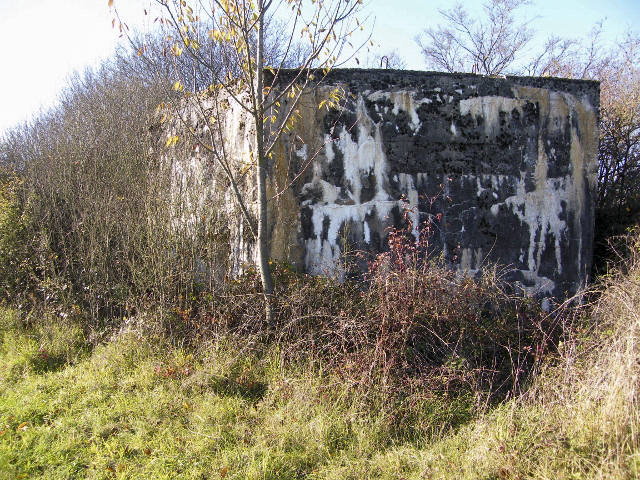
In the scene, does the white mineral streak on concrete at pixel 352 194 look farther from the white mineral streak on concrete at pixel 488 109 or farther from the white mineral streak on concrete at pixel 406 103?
the white mineral streak on concrete at pixel 488 109

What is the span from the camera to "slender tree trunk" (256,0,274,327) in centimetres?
399

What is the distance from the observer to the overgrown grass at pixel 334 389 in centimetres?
298

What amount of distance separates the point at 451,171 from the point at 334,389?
107 inches

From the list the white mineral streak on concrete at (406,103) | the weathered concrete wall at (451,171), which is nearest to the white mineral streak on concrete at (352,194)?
the weathered concrete wall at (451,171)

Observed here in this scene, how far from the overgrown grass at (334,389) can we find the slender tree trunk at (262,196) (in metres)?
0.17

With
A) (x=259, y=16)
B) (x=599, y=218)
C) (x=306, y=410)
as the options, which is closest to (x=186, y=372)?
(x=306, y=410)

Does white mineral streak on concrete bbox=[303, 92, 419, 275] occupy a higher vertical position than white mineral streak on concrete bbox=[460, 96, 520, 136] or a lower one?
lower

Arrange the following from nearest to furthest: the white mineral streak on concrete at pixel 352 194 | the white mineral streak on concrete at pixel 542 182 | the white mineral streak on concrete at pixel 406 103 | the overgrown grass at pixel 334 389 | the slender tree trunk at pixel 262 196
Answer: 1. the overgrown grass at pixel 334 389
2. the slender tree trunk at pixel 262 196
3. the white mineral streak on concrete at pixel 352 194
4. the white mineral streak on concrete at pixel 406 103
5. the white mineral streak on concrete at pixel 542 182

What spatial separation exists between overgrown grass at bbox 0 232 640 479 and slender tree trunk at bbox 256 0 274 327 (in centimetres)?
17

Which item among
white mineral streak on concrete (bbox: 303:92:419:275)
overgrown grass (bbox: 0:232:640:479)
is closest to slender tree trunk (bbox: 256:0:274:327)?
overgrown grass (bbox: 0:232:640:479)

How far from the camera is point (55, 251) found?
20.0 ft

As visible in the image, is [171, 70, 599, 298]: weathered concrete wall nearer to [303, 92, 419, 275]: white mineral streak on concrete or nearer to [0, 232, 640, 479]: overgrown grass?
[303, 92, 419, 275]: white mineral streak on concrete

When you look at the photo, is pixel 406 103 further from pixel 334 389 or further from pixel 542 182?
pixel 334 389

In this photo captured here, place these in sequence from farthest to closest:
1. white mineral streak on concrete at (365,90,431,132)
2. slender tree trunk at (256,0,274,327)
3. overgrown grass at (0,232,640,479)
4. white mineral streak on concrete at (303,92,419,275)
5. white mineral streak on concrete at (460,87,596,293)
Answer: white mineral streak on concrete at (460,87,596,293)
white mineral streak on concrete at (365,90,431,132)
white mineral streak on concrete at (303,92,419,275)
slender tree trunk at (256,0,274,327)
overgrown grass at (0,232,640,479)
